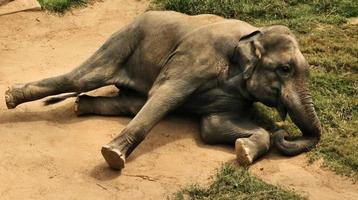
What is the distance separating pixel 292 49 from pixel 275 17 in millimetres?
3130

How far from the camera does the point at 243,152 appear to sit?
5105 millimetres

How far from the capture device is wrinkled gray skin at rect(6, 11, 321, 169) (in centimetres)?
529

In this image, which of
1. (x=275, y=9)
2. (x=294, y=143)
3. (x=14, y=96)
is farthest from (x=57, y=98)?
(x=275, y=9)

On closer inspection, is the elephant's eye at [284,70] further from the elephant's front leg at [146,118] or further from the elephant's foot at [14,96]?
the elephant's foot at [14,96]

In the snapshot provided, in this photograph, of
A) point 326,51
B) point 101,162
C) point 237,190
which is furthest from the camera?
point 326,51

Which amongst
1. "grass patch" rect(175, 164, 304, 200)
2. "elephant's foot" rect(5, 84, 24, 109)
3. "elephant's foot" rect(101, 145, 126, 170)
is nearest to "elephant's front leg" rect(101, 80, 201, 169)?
"elephant's foot" rect(101, 145, 126, 170)

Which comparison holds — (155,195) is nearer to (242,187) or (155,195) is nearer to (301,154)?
(242,187)

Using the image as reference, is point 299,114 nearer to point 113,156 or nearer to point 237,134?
point 237,134

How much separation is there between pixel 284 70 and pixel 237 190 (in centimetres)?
115

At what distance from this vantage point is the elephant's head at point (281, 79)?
5.28m

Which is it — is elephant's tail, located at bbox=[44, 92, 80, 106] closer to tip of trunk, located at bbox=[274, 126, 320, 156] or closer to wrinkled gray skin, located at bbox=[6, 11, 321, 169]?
wrinkled gray skin, located at bbox=[6, 11, 321, 169]

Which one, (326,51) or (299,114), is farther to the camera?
(326,51)

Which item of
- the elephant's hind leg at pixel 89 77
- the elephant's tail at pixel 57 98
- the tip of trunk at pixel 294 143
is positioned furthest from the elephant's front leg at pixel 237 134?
the elephant's tail at pixel 57 98

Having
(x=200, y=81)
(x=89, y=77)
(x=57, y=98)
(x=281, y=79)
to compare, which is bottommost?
(x=57, y=98)
